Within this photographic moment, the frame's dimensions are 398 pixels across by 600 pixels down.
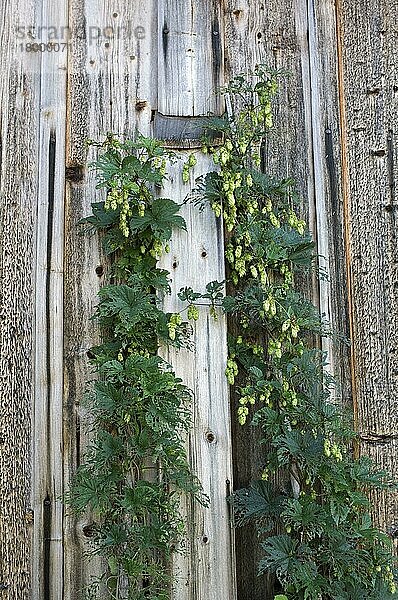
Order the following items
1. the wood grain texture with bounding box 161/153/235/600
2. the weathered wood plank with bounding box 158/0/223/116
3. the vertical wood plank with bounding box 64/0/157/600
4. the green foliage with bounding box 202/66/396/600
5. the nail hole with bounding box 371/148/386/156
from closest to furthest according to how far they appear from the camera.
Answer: the green foliage with bounding box 202/66/396/600 < the wood grain texture with bounding box 161/153/235/600 < the vertical wood plank with bounding box 64/0/157/600 < the weathered wood plank with bounding box 158/0/223/116 < the nail hole with bounding box 371/148/386/156

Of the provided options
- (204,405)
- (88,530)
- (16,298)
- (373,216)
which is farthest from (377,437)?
(16,298)

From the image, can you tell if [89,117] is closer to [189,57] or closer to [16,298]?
[189,57]

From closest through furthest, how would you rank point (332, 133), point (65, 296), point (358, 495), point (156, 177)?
point (358, 495) → point (156, 177) → point (65, 296) → point (332, 133)

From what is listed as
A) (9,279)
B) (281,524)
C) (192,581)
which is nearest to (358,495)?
(281,524)

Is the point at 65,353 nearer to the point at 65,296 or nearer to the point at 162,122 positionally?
the point at 65,296

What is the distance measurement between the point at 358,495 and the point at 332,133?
4.01ft

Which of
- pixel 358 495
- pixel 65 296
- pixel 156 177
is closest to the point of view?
pixel 358 495

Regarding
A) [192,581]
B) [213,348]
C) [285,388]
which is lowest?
[192,581]

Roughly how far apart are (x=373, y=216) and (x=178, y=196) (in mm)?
688

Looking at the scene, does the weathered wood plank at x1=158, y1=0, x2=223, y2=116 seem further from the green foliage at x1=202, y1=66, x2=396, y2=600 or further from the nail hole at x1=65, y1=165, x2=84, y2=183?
the nail hole at x1=65, y1=165, x2=84, y2=183

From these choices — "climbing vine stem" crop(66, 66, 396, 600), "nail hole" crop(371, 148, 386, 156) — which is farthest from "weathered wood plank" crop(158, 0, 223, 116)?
"nail hole" crop(371, 148, 386, 156)

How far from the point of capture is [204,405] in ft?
7.54

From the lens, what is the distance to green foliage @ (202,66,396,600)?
2.09 meters

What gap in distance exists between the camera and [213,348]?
2.31 meters
